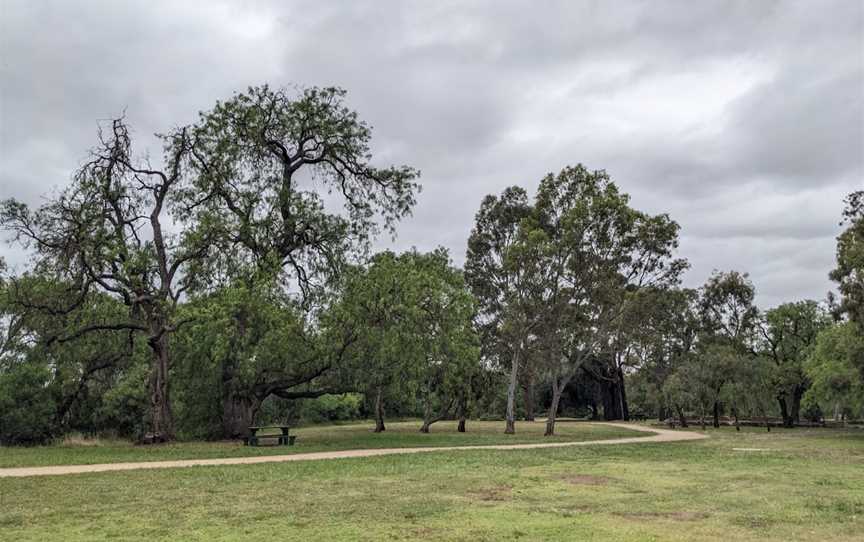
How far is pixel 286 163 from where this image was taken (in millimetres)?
Answer: 27828

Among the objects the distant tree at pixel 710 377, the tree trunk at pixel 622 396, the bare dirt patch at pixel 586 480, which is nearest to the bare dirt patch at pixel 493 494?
the bare dirt patch at pixel 586 480

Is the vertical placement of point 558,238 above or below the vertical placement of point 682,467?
above

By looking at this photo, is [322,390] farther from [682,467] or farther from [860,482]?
[860,482]

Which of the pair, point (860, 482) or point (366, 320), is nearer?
point (860, 482)

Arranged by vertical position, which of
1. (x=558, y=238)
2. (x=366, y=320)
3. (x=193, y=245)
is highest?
(x=558, y=238)

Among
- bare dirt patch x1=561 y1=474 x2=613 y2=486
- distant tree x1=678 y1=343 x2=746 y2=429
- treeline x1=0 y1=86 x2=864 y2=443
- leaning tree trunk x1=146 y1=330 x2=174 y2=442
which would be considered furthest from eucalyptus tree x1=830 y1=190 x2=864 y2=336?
leaning tree trunk x1=146 y1=330 x2=174 y2=442

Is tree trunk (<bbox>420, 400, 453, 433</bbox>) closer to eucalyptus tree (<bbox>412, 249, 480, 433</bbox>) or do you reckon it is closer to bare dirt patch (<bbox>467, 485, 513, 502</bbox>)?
eucalyptus tree (<bbox>412, 249, 480, 433</bbox>)

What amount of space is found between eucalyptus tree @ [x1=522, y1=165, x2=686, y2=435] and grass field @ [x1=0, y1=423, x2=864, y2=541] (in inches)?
674

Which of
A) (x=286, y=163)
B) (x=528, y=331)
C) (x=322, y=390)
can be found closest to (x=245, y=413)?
(x=322, y=390)

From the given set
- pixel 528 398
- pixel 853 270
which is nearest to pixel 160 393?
pixel 853 270

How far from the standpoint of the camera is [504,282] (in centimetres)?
3712

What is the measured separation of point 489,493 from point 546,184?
2510 centimetres

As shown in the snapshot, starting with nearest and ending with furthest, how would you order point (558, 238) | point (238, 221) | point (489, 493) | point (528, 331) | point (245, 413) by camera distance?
1. point (489, 493)
2. point (238, 221)
3. point (245, 413)
4. point (558, 238)
5. point (528, 331)

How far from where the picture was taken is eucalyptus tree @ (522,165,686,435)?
106ft
